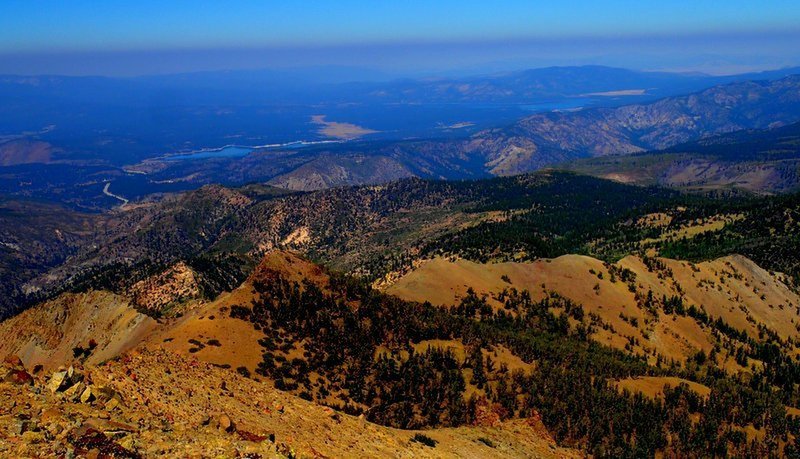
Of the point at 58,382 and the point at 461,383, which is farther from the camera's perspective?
the point at 461,383

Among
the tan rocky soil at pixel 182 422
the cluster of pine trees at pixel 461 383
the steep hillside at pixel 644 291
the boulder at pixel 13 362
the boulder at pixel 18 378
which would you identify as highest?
the boulder at pixel 18 378

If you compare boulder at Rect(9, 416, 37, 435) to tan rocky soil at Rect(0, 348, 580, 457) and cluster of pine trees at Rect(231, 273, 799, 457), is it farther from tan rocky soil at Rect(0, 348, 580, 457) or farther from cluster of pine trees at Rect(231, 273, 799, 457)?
cluster of pine trees at Rect(231, 273, 799, 457)

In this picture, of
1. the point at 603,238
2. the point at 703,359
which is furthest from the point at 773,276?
the point at 603,238

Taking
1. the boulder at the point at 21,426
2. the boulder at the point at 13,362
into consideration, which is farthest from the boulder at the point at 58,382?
the boulder at the point at 21,426

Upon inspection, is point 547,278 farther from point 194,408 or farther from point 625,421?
point 194,408

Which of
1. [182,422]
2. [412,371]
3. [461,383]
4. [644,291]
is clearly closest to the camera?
[182,422]

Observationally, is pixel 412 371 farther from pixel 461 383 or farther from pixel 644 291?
pixel 644 291

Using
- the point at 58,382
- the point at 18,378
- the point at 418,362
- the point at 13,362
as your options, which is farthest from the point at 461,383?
the point at 18,378

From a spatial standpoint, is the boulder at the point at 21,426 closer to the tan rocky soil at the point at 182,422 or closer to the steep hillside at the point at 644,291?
the tan rocky soil at the point at 182,422

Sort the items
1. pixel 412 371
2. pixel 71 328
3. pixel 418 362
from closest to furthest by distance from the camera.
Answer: pixel 412 371 < pixel 418 362 < pixel 71 328

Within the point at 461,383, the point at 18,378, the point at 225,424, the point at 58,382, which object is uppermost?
the point at 18,378

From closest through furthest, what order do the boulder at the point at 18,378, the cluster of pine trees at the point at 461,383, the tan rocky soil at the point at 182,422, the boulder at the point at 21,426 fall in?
1. the boulder at the point at 21,426
2. the tan rocky soil at the point at 182,422
3. the boulder at the point at 18,378
4. the cluster of pine trees at the point at 461,383
